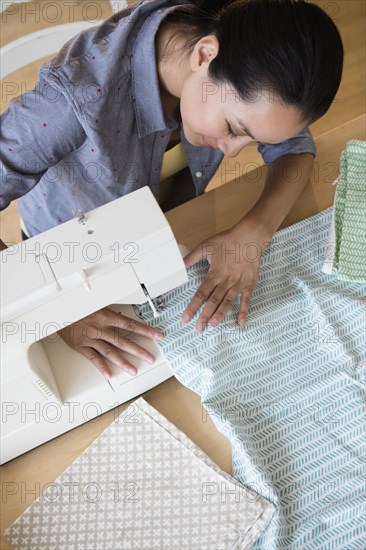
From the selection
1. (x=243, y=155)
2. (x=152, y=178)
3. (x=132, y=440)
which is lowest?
(x=243, y=155)

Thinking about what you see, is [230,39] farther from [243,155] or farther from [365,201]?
[243,155]

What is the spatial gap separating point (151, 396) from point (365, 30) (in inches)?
87.2

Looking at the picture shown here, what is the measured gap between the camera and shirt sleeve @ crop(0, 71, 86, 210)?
2.60ft

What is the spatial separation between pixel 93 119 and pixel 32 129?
102mm

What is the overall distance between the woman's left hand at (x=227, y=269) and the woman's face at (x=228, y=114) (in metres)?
0.20

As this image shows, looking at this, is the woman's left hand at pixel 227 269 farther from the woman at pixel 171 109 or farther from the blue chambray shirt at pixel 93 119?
the blue chambray shirt at pixel 93 119

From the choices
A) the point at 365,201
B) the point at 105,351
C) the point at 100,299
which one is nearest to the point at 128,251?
→ the point at 100,299

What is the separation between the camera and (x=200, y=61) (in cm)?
76

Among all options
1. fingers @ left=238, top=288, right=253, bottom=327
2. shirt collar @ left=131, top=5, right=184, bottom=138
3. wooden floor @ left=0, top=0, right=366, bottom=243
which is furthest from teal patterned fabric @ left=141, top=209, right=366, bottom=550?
wooden floor @ left=0, top=0, right=366, bottom=243

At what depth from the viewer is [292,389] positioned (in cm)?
87

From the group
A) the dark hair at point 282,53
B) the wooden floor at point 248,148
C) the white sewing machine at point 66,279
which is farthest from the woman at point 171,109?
the wooden floor at point 248,148

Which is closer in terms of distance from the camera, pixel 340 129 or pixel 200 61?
pixel 200 61

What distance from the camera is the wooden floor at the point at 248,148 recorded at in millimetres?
1981

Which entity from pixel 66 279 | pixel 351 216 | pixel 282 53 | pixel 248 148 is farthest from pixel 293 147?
pixel 248 148
